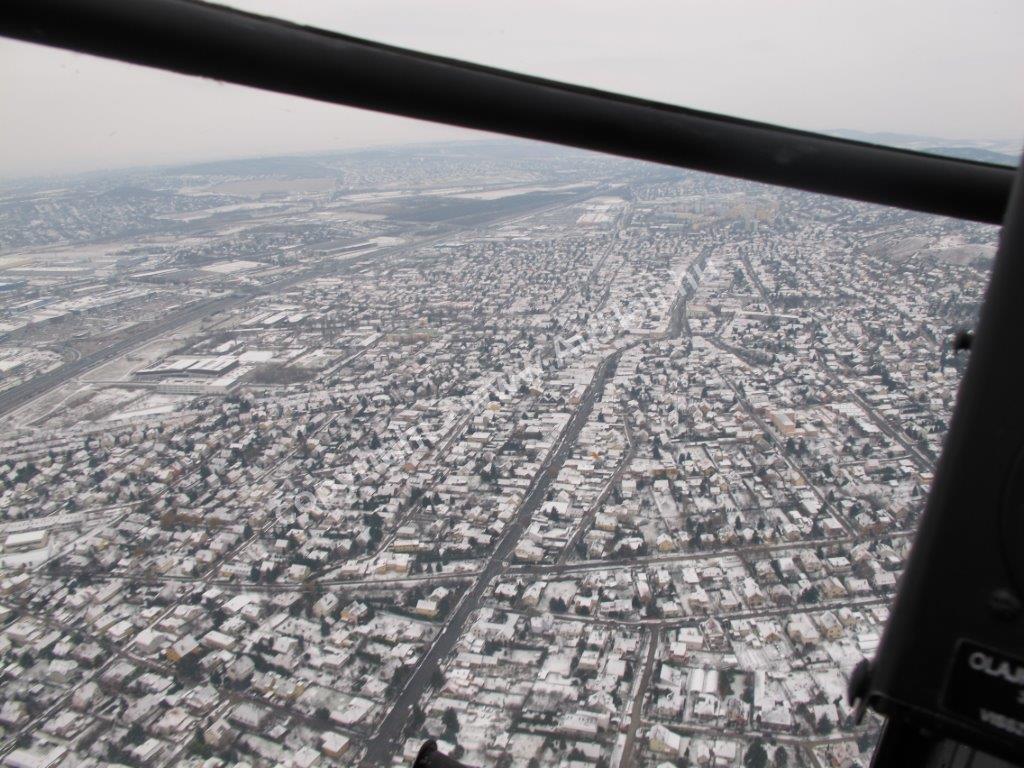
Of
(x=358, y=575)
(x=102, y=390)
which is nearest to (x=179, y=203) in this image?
(x=102, y=390)

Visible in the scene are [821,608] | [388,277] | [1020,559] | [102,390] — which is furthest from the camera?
[388,277]

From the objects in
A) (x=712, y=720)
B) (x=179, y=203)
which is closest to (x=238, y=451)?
(x=179, y=203)

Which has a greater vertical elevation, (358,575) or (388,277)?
(388,277)

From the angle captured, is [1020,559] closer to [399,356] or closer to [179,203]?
[399,356]

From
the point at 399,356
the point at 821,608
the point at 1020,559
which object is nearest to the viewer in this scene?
the point at 1020,559

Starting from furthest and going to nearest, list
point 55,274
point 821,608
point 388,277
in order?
point 388,277 < point 55,274 < point 821,608

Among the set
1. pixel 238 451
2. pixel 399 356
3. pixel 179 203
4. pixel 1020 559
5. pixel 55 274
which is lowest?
pixel 238 451

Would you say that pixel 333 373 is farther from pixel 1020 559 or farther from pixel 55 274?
pixel 1020 559

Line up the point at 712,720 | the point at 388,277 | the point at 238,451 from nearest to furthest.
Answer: the point at 712,720, the point at 238,451, the point at 388,277

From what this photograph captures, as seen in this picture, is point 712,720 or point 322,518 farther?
point 322,518
